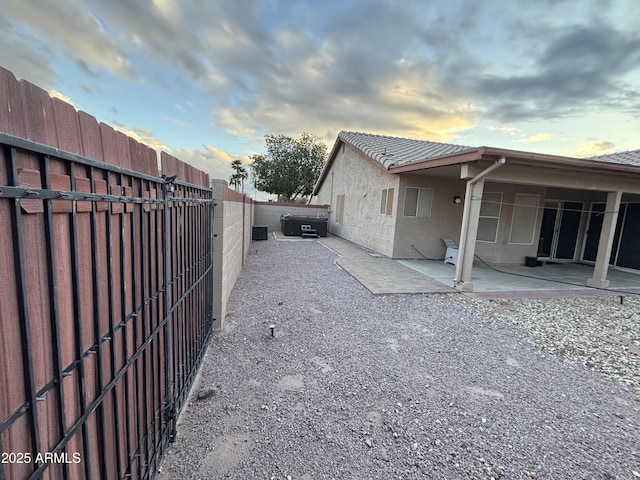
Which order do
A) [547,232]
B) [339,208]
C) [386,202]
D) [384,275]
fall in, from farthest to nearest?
[339,208], [547,232], [386,202], [384,275]

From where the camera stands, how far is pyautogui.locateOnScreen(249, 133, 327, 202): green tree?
26.7 m

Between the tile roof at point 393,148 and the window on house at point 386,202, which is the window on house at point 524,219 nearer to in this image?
the tile roof at point 393,148

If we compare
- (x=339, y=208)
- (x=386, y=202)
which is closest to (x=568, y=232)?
(x=386, y=202)

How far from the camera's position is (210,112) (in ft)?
37.8

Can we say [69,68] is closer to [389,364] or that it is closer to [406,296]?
[389,364]

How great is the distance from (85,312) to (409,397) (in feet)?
8.68

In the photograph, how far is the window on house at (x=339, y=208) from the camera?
1435 cm

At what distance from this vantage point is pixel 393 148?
11.1 meters

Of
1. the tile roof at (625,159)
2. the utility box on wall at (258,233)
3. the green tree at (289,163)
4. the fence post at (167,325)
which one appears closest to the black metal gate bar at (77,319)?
the fence post at (167,325)

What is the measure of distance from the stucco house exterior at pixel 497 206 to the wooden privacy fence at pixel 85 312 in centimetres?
557

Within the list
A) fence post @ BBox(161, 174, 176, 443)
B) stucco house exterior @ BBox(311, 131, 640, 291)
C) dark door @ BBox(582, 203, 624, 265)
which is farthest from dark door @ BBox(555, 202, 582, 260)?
fence post @ BBox(161, 174, 176, 443)

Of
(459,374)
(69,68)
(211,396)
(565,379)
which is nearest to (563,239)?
(565,379)

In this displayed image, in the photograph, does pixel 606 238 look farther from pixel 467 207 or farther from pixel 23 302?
pixel 23 302

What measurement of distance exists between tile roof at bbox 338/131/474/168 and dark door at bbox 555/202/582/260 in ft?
14.0
